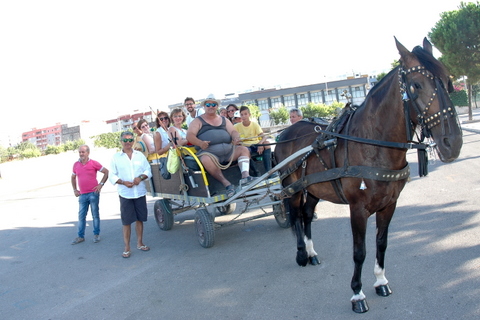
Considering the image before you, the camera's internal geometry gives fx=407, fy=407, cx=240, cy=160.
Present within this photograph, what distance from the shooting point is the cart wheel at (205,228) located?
650 centimetres

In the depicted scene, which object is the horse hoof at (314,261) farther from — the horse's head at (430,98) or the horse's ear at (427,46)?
the horse's ear at (427,46)

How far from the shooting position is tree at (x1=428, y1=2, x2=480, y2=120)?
23.7 meters

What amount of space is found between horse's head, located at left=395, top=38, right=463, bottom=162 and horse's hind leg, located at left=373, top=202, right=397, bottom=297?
96 cm

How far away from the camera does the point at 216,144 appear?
6598 millimetres

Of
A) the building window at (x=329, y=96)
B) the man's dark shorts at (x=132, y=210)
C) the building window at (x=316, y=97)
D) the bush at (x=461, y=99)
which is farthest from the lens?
the building window at (x=316, y=97)

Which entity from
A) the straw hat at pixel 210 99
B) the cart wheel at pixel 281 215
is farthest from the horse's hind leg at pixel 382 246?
the straw hat at pixel 210 99

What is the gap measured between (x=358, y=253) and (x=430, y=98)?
5.29 ft

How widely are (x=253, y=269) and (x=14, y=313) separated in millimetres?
2932

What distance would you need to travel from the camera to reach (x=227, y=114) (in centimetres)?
900

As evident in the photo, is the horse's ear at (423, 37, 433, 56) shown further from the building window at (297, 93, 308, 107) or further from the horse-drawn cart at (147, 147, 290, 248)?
the building window at (297, 93, 308, 107)

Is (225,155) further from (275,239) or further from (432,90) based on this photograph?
(432,90)

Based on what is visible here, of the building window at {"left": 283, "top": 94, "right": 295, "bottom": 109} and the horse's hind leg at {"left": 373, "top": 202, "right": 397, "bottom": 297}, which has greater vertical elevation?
the building window at {"left": 283, "top": 94, "right": 295, "bottom": 109}

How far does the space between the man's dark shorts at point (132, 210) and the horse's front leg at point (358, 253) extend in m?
4.05

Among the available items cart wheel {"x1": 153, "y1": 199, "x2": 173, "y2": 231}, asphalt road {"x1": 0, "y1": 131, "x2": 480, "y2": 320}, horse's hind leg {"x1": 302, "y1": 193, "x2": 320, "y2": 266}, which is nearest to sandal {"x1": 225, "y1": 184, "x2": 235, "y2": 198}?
asphalt road {"x1": 0, "y1": 131, "x2": 480, "y2": 320}
